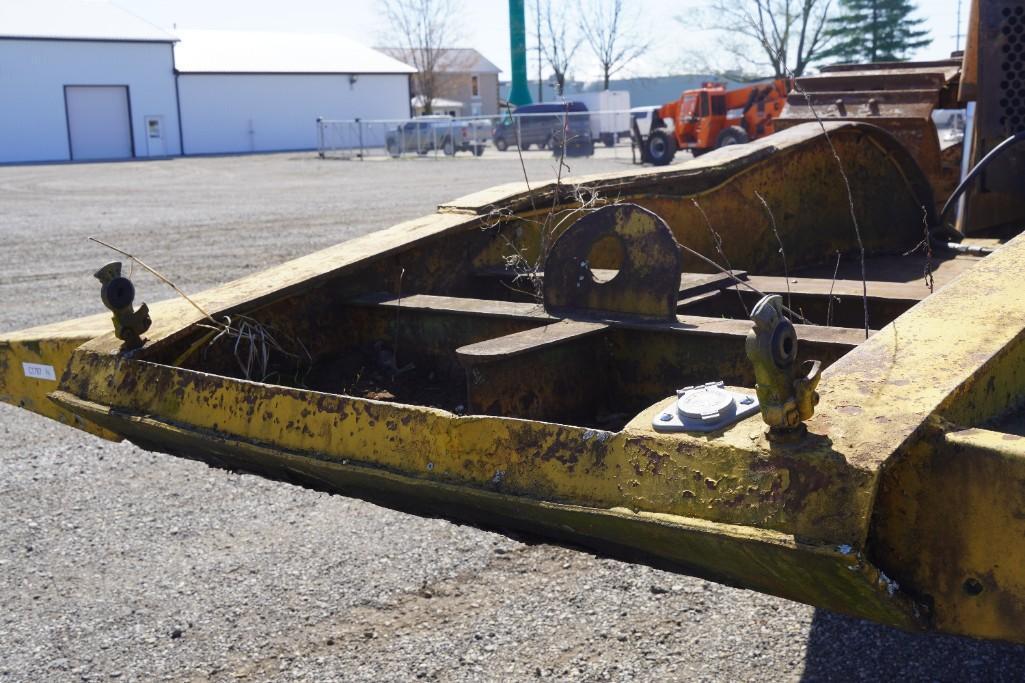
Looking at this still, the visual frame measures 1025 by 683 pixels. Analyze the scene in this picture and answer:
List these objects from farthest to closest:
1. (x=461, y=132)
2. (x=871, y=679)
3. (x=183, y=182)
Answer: (x=461, y=132), (x=183, y=182), (x=871, y=679)

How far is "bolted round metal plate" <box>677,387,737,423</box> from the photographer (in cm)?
204

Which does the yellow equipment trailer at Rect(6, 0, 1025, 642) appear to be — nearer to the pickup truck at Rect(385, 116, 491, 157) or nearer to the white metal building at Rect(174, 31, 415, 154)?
the pickup truck at Rect(385, 116, 491, 157)

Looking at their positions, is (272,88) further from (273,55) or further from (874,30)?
(874,30)

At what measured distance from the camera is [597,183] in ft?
12.9

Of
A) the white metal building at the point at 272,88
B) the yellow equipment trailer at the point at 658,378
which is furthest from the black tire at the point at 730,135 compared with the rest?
the white metal building at the point at 272,88

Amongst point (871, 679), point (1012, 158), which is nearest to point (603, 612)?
point (871, 679)

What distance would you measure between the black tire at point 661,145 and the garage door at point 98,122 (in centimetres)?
2368

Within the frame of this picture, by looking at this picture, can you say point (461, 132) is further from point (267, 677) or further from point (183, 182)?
point (267, 677)

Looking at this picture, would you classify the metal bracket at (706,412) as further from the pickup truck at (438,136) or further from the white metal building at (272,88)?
the white metal building at (272,88)

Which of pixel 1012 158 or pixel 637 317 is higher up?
pixel 1012 158

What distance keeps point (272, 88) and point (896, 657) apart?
157 feet

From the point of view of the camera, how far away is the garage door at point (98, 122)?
139 ft

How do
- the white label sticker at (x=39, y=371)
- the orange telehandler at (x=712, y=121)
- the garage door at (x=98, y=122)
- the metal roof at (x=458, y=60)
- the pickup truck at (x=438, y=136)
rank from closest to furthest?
the white label sticker at (x=39, y=371)
the orange telehandler at (x=712, y=121)
the pickup truck at (x=438, y=136)
the garage door at (x=98, y=122)
the metal roof at (x=458, y=60)

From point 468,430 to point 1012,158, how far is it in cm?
282
